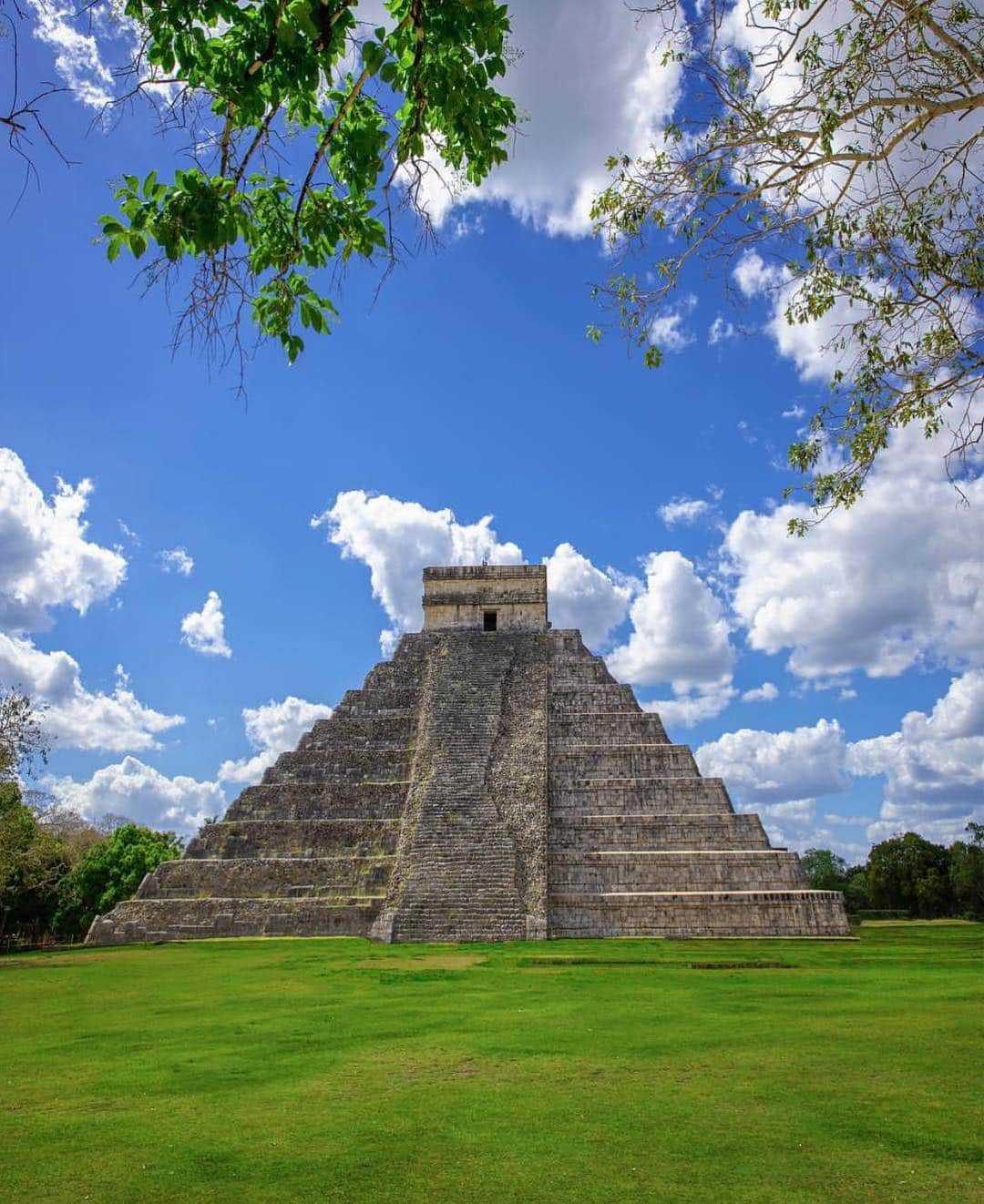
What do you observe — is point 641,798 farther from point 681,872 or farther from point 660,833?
point 681,872

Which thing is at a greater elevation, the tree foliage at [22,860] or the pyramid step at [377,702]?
the pyramid step at [377,702]

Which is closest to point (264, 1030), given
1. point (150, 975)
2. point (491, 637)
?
point (150, 975)

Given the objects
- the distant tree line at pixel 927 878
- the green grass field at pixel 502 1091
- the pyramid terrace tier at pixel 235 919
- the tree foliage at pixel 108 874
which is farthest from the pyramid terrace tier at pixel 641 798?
the distant tree line at pixel 927 878

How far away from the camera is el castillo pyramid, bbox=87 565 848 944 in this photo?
2044cm

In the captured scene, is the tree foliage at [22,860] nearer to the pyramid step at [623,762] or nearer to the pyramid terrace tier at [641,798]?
the pyramid terrace tier at [641,798]

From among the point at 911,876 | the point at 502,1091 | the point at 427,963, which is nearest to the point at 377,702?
the point at 427,963

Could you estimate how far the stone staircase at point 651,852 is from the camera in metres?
20.3

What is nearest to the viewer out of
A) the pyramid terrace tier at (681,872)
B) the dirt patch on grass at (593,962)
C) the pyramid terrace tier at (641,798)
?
the dirt patch on grass at (593,962)

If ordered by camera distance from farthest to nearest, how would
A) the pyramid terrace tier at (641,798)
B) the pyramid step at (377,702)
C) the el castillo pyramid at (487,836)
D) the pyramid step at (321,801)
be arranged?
the pyramid step at (377,702)
the pyramid step at (321,801)
the pyramid terrace tier at (641,798)
the el castillo pyramid at (487,836)

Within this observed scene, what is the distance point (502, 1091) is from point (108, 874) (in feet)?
100

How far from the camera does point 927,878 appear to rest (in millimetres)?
45969

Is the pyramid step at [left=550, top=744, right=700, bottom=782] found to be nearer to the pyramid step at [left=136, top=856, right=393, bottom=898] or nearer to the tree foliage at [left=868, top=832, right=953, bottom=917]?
the pyramid step at [left=136, top=856, right=393, bottom=898]

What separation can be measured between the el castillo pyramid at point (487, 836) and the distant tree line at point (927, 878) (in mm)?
22522

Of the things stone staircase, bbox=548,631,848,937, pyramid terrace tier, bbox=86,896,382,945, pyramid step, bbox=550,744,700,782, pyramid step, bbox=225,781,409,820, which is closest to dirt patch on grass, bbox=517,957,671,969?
stone staircase, bbox=548,631,848,937
